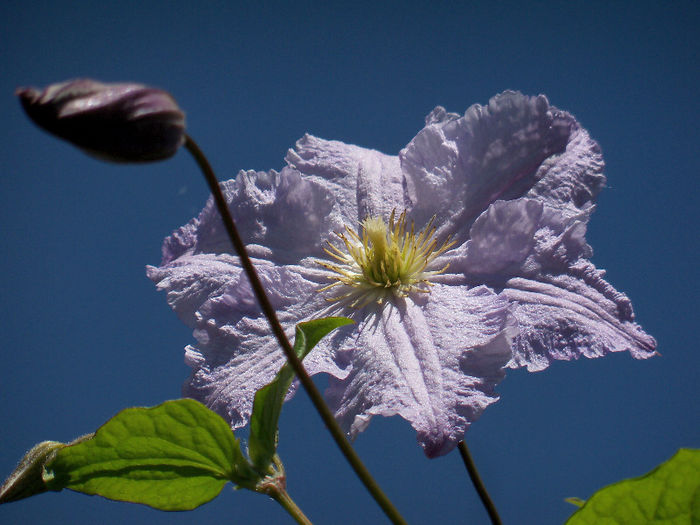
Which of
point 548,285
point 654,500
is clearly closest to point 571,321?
point 548,285

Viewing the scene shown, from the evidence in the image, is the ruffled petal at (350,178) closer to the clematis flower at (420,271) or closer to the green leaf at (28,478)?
the clematis flower at (420,271)

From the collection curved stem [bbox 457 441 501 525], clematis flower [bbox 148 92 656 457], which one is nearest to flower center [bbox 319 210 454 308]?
clematis flower [bbox 148 92 656 457]

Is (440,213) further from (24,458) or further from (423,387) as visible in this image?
(24,458)

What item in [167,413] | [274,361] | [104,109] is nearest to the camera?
[104,109]

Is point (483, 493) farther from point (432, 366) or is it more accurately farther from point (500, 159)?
point (500, 159)

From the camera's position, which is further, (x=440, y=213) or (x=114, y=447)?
(x=440, y=213)

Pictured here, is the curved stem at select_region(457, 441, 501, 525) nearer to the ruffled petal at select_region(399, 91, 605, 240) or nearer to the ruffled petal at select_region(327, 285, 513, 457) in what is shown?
the ruffled petal at select_region(327, 285, 513, 457)

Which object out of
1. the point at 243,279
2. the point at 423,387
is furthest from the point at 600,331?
the point at 243,279
